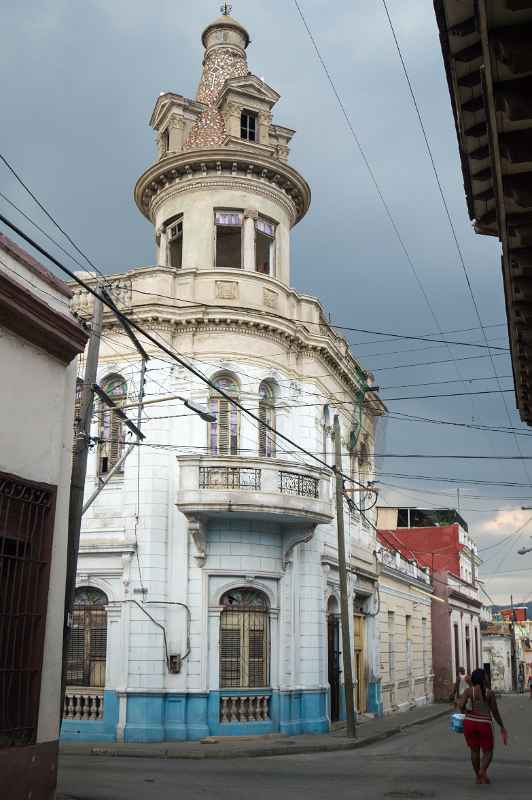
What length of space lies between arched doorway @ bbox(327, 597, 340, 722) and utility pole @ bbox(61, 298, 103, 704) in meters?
11.6

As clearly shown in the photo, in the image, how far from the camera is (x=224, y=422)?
23.1 metres

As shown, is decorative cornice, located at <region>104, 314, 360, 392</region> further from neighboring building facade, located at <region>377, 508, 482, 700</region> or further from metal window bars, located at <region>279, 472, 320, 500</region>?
neighboring building facade, located at <region>377, 508, 482, 700</region>

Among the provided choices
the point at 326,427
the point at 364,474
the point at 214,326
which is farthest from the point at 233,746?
the point at 364,474

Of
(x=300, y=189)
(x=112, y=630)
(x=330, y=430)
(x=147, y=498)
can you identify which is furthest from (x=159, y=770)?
(x=300, y=189)

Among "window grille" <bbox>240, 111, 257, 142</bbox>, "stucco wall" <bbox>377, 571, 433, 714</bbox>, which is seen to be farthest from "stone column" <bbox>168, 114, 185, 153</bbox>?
"stucco wall" <bbox>377, 571, 433, 714</bbox>

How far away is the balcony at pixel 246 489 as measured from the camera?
829 inches

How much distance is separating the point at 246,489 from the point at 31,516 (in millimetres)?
10840

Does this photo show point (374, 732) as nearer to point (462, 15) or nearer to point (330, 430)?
point (330, 430)

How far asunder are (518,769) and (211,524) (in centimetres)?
917

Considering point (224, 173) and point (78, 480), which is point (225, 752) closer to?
point (78, 480)

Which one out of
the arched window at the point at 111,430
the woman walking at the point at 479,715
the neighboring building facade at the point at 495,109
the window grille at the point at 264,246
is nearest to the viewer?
the neighboring building facade at the point at 495,109

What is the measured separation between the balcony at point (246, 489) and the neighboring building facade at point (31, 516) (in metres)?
9.61

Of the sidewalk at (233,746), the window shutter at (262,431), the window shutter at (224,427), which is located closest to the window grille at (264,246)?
the window shutter at (262,431)

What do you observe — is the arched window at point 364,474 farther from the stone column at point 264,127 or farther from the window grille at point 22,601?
the window grille at point 22,601
